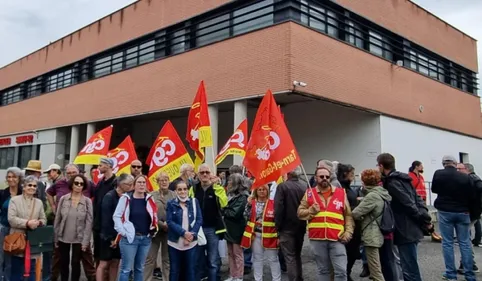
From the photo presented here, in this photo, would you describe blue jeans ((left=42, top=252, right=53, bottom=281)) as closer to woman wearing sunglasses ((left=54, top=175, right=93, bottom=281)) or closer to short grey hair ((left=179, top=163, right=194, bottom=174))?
woman wearing sunglasses ((left=54, top=175, right=93, bottom=281))

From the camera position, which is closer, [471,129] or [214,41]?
[214,41]

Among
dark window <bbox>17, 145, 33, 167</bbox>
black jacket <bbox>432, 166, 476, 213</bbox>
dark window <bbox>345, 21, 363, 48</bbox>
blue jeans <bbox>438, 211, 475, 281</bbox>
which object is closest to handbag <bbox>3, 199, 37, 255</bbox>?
black jacket <bbox>432, 166, 476, 213</bbox>

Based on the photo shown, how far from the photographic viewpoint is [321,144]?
666 inches

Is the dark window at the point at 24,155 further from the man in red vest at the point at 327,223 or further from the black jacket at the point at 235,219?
the man in red vest at the point at 327,223

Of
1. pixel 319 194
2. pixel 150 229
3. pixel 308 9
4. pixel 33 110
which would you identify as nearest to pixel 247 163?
pixel 319 194

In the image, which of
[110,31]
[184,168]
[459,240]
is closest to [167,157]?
[184,168]

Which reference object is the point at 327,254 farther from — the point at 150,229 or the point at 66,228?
the point at 66,228

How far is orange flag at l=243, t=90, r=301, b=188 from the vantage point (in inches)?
232

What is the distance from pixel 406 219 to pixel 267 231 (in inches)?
81.9

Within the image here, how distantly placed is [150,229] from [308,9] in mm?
10713

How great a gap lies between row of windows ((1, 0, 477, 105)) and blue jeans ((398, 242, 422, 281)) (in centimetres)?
933

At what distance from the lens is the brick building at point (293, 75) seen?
1396 cm

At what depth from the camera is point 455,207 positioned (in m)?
6.65

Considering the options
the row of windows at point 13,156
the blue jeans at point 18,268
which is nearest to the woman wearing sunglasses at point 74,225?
the blue jeans at point 18,268
